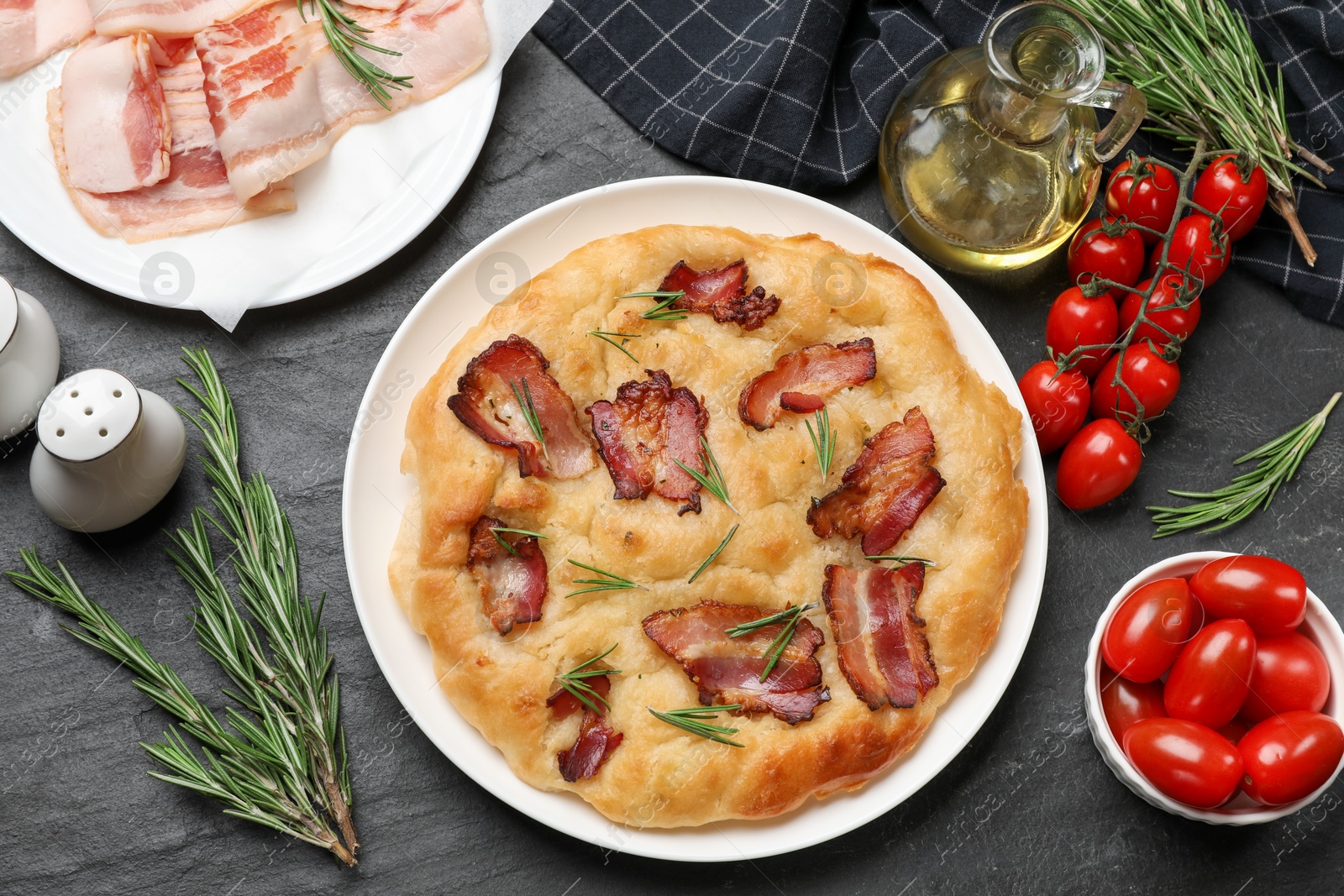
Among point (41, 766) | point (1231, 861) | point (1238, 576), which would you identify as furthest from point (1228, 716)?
point (41, 766)

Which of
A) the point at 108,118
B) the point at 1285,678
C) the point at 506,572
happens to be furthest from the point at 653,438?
the point at 108,118

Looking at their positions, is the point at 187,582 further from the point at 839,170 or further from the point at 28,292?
the point at 839,170

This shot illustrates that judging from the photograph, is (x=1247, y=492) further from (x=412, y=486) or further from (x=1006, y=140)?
(x=412, y=486)

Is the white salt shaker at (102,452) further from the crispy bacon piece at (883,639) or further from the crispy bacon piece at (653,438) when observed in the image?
the crispy bacon piece at (883,639)

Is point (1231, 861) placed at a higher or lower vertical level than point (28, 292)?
lower

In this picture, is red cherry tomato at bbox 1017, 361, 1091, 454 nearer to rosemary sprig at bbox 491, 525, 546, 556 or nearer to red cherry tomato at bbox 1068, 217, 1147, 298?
red cherry tomato at bbox 1068, 217, 1147, 298
